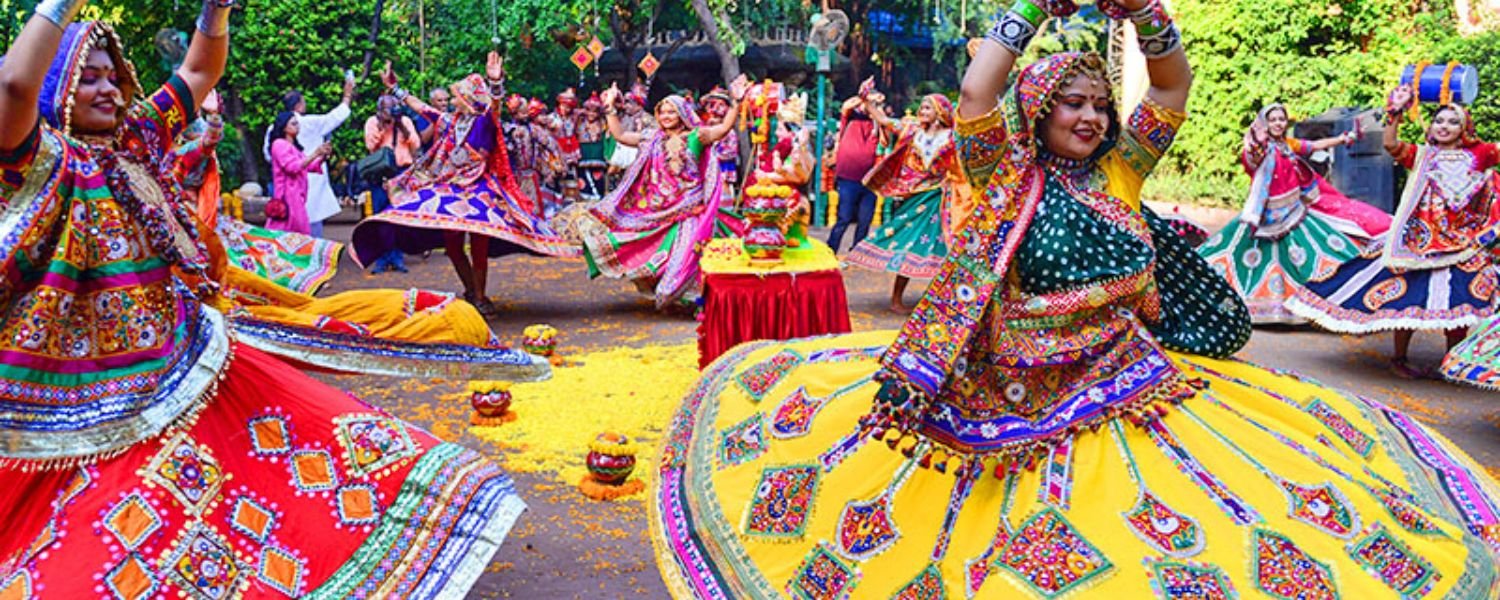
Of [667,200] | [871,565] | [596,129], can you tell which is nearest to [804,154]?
[667,200]

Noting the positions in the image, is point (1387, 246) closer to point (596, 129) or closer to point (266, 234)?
point (266, 234)

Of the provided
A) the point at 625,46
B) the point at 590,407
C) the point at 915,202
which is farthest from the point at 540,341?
the point at 625,46

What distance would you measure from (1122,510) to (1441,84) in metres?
5.80

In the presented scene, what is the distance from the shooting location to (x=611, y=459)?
517cm

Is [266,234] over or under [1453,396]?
over

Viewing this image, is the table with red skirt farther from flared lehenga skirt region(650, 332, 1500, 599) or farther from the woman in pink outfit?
the woman in pink outfit

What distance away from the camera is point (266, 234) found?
7562 mm

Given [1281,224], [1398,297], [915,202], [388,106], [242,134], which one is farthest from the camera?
[242,134]

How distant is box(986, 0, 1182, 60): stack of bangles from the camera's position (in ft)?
9.81

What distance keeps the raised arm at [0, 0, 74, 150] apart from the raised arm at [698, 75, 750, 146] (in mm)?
6293

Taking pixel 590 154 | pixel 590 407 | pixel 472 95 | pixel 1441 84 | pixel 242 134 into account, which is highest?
pixel 1441 84

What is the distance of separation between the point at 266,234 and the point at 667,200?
9.84 feet

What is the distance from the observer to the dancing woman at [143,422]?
9.76 feet

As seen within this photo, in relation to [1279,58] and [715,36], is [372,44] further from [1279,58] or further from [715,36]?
[1279,58]
